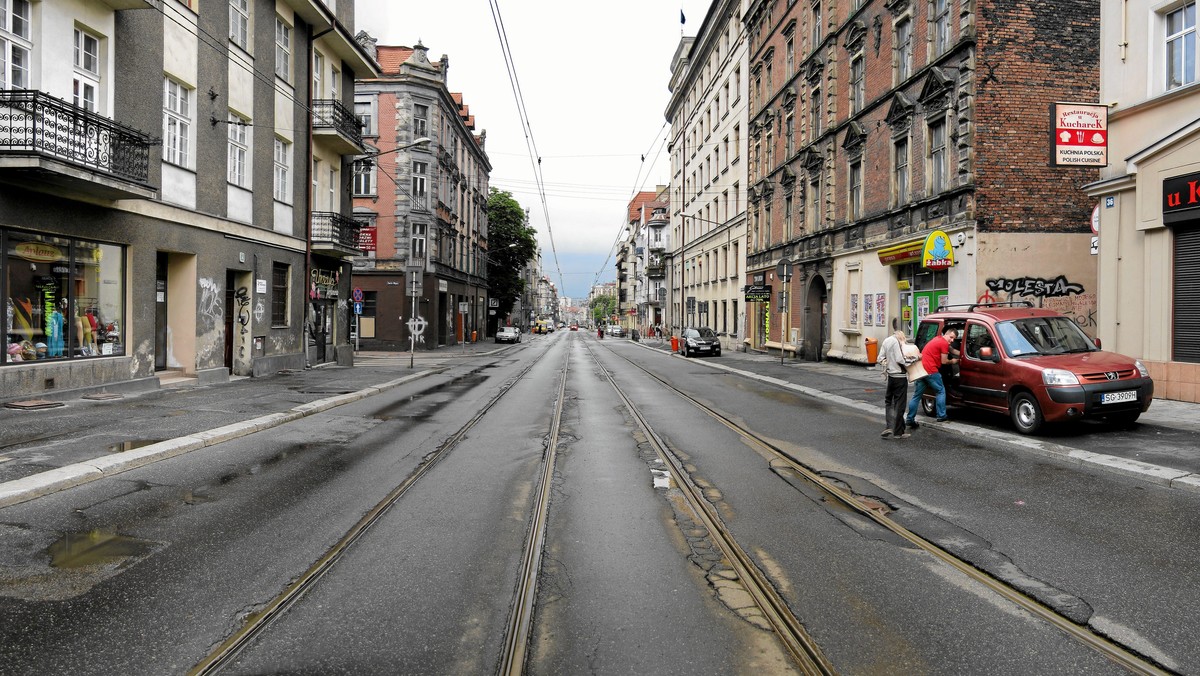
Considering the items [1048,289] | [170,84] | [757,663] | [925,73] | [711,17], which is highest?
[711,17]

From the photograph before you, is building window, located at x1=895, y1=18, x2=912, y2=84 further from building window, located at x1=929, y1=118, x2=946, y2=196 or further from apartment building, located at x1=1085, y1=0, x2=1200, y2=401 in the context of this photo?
apartment building, located at x1=1085, y1=0, x2=1200, y2=401

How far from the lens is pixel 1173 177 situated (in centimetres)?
1184

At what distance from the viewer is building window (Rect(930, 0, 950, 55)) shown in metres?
18.4

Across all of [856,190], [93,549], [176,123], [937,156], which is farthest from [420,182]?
[93,549]

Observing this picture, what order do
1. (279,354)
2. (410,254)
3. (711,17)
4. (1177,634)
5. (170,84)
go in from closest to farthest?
1. (1177,634)
2. (170,84)
3. (279,354)
4. (410,254)
5. (711,17)

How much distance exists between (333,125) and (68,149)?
34.8 ft

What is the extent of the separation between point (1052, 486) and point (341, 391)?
Answer: 1306 centimetres

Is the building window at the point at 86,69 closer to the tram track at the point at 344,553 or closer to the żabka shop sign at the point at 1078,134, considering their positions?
the tram track at the point at 344,553

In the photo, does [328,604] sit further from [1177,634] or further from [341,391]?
[341,391]

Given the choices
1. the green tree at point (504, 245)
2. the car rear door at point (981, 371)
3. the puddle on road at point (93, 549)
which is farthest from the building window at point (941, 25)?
the green tree at point (504, 245)

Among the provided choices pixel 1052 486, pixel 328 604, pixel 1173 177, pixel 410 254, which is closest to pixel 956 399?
pixel 1052 486

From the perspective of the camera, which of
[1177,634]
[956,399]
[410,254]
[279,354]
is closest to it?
[1177,634]

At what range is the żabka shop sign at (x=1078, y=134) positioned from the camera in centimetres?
1284

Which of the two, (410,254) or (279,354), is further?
(410,254)
